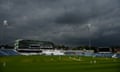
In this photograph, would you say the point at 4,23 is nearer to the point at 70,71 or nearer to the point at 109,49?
the point at 70,71

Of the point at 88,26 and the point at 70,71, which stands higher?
the point at 88,26

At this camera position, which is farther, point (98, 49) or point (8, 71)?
point (98, 49)

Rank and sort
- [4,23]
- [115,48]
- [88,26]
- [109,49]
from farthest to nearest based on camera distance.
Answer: [115,48], [109,49], [88,26], [4,23]

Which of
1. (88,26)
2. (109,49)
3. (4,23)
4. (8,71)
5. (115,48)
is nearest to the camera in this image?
(8,71)

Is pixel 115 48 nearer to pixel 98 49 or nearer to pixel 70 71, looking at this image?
pixel 98 49

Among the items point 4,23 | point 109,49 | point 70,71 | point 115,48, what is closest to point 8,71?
point 70,71

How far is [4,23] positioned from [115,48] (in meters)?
110

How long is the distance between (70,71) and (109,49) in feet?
431

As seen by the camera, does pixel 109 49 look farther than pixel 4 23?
Yes

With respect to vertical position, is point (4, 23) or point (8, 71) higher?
point (4, 23)

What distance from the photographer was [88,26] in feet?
289

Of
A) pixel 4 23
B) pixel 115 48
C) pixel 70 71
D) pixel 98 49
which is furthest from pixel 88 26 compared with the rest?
pixel 115 48

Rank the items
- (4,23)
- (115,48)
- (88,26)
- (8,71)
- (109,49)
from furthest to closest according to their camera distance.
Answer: (115,48) < (109,49) < (88,26) < (4,23) < (8,71)

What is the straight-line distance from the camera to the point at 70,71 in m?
27.1
